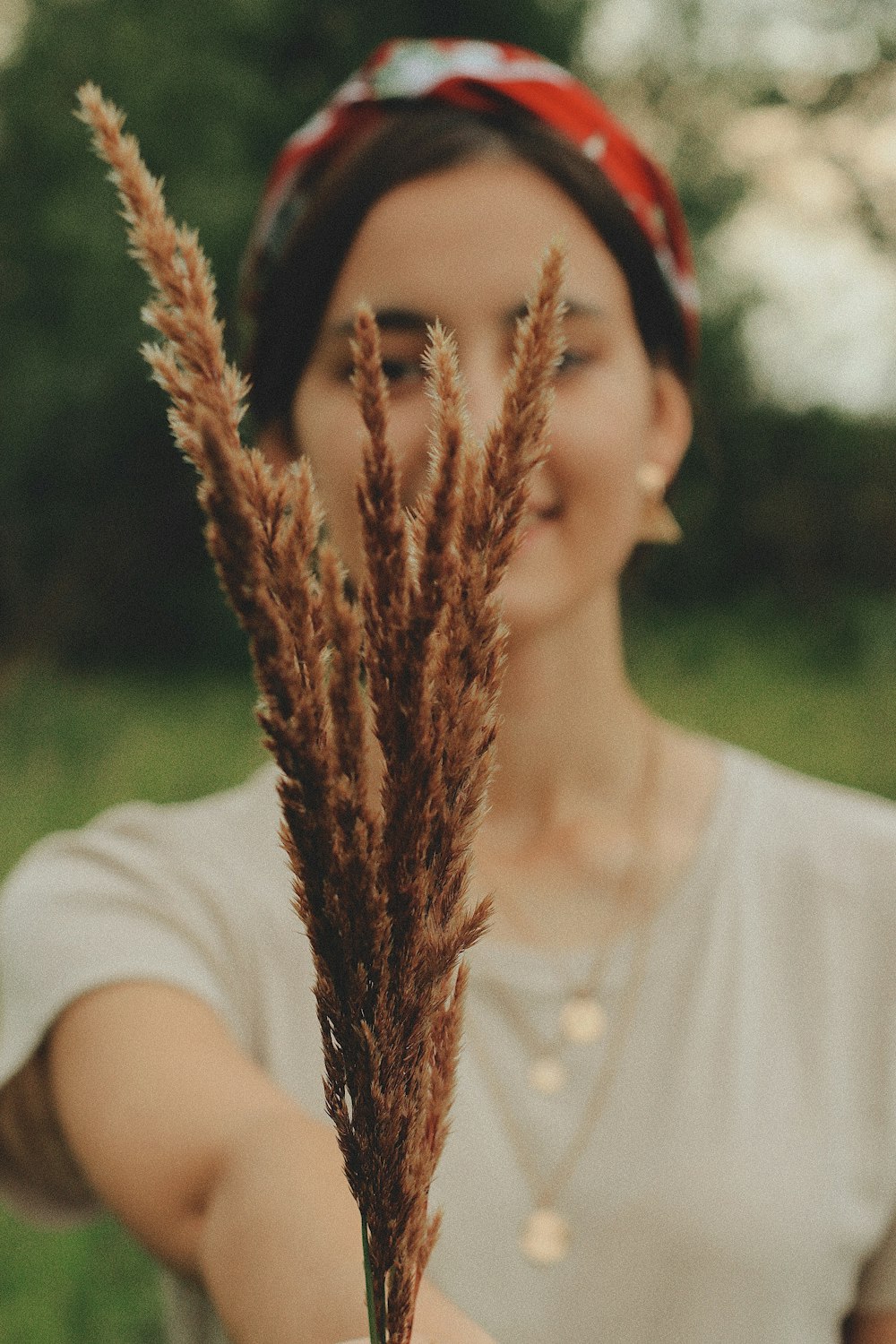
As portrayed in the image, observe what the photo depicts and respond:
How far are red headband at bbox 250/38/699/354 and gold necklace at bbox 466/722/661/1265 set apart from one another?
4.38ft

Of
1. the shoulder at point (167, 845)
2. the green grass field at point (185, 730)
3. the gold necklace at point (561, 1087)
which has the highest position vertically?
the shoulder at point (167, 845)

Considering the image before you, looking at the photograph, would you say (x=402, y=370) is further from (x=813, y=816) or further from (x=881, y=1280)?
(x=881, y=1280)

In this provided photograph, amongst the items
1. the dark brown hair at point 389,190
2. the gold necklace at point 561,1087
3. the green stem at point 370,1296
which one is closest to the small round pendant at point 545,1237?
the gold necklace at point 561,1087

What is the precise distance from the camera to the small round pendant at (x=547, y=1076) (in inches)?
77.5

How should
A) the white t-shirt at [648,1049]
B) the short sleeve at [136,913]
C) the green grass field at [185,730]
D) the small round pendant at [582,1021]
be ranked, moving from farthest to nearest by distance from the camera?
1. the green grass field at [185,730]
2. the small round pendant at [582,1021]
3. the white t-shirt at [648,1049]
4. the short sleeve at [136,913]

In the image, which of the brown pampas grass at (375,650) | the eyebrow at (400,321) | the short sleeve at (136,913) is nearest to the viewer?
the brown pampas grass at (375,650)

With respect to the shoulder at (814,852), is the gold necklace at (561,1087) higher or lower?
lower

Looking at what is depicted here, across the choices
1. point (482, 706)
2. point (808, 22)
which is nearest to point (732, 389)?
point (808, 22)

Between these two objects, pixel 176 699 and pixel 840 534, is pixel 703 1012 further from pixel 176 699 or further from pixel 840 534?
pixel 840 534

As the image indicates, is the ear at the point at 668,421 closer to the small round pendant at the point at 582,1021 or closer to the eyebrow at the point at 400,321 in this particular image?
the eyebrow at the point at 400,321

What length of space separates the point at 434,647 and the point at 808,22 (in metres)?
8.05

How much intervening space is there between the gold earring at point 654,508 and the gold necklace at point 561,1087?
2.42ft

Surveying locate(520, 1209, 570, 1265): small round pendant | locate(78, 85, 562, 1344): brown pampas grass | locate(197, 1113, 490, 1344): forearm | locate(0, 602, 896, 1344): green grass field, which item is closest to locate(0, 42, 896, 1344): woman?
locate(520, 1209, 570, 1265): small round pendant

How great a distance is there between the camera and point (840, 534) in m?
14.1
